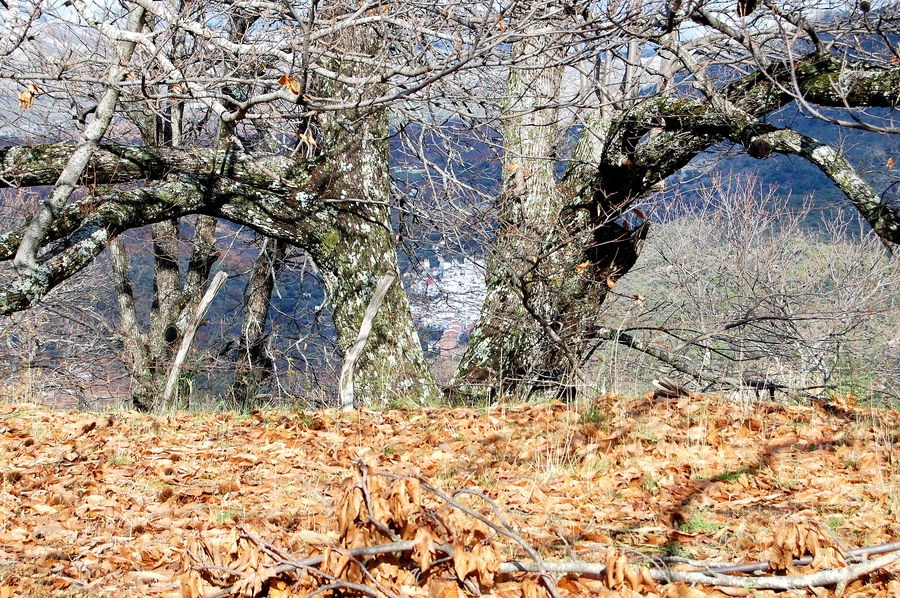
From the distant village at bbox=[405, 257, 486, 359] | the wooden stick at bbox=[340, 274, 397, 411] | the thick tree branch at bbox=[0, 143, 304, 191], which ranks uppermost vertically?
the thick tree branch at bbox=[0, 143, 304, 191]

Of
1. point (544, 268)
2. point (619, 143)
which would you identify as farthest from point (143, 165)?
point (619, 143)

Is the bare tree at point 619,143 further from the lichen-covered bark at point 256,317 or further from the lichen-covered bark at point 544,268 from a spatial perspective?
the lichen-covered bark at point 256,317

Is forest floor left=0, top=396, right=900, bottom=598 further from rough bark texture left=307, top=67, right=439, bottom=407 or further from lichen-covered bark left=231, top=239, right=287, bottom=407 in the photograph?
lichen-covered bark left=231, top=239, right=287, bottom=407

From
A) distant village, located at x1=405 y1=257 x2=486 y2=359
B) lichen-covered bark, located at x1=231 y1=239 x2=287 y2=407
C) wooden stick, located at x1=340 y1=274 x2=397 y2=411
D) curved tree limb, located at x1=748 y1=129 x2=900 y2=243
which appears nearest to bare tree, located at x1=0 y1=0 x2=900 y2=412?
curved tree limb, located at x1=748 y1=129 x2=900 y2=243

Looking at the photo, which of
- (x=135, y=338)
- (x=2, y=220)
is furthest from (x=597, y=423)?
(x=2, y=220)

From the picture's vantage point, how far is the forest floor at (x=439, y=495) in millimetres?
2166

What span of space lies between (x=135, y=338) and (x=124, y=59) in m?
7.08

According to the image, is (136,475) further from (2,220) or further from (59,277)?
(2,220)

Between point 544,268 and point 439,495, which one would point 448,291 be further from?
point 439,495

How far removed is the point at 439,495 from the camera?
2197 millimetres

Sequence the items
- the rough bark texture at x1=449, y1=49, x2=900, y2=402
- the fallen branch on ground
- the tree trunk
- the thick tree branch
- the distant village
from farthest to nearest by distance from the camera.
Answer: the distant village, the tree trunk, the thick tree branch, the rough bark texture at x1=449, y1=49, x2=900, y2=402, the fallen branch on ground

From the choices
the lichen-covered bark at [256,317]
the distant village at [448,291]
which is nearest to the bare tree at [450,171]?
the distant village at [448,291]

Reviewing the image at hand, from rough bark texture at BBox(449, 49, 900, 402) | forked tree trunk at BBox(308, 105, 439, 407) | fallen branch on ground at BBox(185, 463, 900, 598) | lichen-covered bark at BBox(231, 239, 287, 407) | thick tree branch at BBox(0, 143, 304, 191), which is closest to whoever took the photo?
fallen branch on ground at BBox(185, 463, 900, 598)

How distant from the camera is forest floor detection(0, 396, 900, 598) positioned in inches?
85.3
